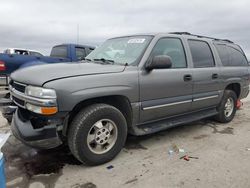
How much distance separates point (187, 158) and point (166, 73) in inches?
52.0

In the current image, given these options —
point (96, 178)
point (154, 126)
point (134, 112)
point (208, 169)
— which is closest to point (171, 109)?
point (154, 126)

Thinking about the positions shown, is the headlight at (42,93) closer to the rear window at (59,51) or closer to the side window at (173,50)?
the side window at (173,50)

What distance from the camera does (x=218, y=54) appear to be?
207 inches

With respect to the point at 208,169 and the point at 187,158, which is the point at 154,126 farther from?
the point at 208,169

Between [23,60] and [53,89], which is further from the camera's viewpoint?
[23,60]

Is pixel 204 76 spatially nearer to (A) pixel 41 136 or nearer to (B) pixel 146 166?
(B) pixel 146 166

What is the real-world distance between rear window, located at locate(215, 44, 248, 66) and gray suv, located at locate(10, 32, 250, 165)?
0.36 metres

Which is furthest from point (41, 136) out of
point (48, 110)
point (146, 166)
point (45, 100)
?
point (146, 166)

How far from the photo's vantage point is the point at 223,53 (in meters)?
5.45

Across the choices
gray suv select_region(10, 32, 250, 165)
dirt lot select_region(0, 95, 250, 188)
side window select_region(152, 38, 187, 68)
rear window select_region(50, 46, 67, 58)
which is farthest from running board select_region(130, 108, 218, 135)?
rear window select_region(50, 46, 67, 58)

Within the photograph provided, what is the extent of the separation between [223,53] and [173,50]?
1.75 m

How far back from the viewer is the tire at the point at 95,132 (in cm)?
310

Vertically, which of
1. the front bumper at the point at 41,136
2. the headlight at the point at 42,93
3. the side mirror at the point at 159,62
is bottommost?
the front bumper at the point at 41,136

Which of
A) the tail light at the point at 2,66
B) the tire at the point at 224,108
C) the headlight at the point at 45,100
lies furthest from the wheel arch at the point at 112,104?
the tail light at the point at 2,66
